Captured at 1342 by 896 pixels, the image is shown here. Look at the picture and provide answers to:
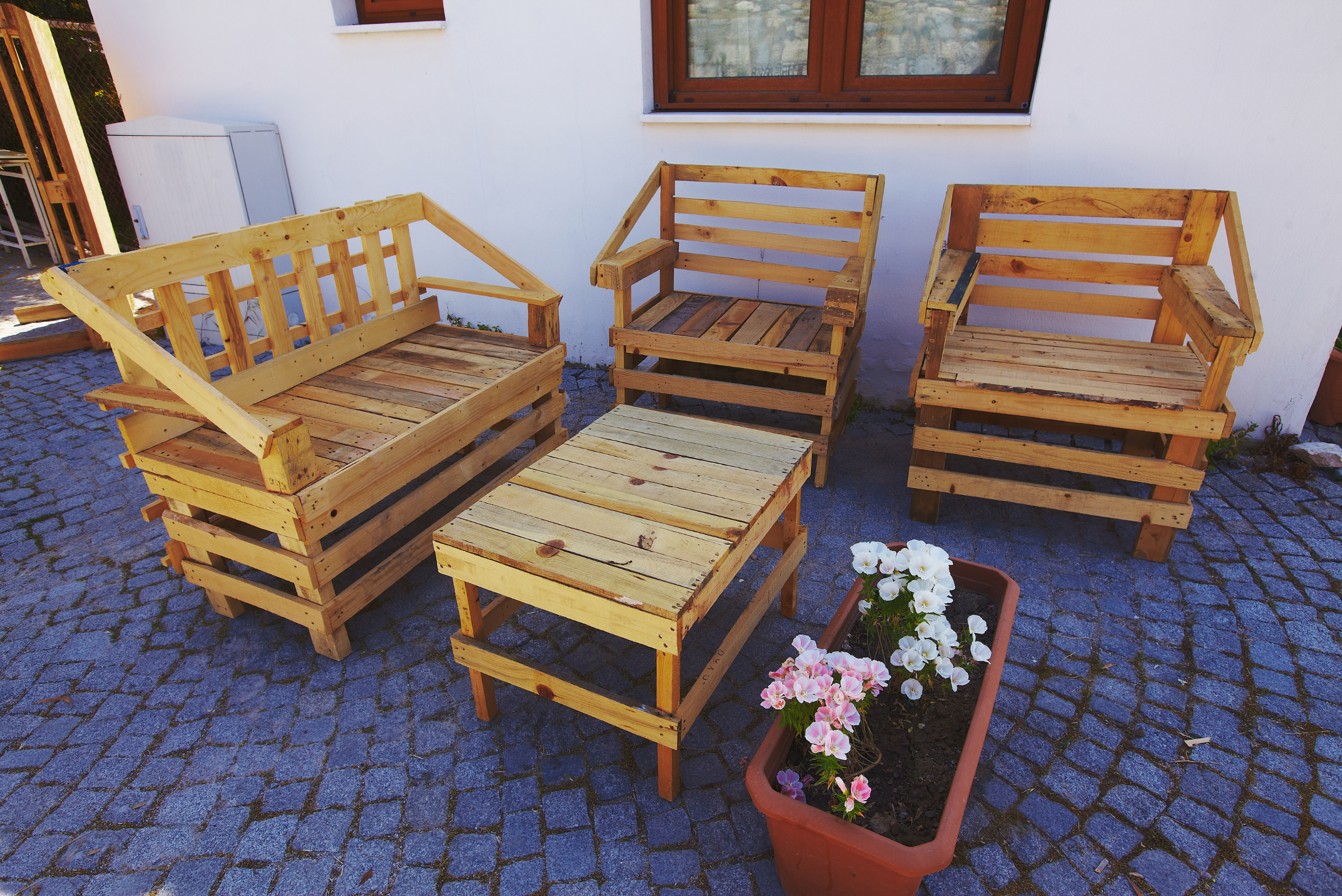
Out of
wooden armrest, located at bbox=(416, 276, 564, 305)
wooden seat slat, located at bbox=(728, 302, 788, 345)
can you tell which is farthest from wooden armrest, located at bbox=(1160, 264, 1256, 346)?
wooden armrest, located at bbox=(416, 276, 564, 305)

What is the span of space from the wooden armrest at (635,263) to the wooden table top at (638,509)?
1.18m

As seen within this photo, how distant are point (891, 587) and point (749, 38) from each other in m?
3.76

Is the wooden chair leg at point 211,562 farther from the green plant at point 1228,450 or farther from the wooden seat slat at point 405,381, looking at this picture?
the green plant at point 1228,450

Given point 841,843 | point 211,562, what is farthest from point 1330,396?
point 211,562

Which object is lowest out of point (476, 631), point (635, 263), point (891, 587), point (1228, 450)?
point (1228, 450)

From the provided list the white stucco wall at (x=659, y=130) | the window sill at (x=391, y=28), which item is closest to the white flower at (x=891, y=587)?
the white stucco wall at (x=659, y=130)

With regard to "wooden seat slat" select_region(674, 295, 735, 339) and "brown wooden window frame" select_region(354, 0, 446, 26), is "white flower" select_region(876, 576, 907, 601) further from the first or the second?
"brown wooden window frame" select_region(354, 0, 446, 26)

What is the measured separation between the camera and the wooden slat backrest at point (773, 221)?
4020 millimetres

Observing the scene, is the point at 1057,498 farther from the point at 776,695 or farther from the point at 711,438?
the point at 776,695

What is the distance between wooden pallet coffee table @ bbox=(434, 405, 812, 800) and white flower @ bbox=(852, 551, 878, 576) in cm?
34

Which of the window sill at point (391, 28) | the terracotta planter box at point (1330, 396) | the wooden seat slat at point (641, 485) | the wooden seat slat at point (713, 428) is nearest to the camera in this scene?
the wooden seat slat at point (641, 485)

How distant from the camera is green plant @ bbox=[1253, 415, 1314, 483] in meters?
3.92

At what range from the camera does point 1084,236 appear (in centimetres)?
374

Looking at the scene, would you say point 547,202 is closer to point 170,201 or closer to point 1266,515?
point 170,201
